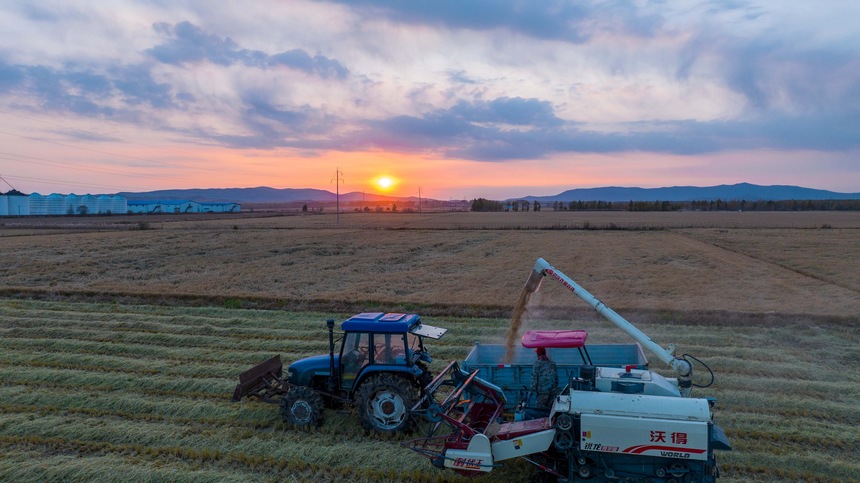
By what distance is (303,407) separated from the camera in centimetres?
898

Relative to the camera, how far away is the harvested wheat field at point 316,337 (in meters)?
8.06

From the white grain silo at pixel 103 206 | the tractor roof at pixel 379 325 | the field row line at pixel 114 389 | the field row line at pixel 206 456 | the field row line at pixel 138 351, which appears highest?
the white grain silo at pixel 103 206

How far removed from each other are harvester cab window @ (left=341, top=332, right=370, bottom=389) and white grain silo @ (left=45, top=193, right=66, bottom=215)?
389 ft

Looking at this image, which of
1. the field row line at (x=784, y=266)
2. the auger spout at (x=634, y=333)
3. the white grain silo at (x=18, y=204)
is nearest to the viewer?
the auger spout at (x=634, y=333)

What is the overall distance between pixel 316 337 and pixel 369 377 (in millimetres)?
6313

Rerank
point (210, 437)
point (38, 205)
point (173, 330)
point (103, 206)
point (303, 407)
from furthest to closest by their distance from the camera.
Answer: point (103, 206) < point (38, 205) < point (173, 330) < point (303, 407) < point (210, 437)

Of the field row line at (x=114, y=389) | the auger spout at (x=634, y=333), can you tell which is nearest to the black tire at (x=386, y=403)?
the auger spout at (x=634, y=333)

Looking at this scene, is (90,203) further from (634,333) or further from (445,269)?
(634,333)

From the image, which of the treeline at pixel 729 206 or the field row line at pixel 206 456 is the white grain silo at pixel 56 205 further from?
the field row line at pixel 206 456

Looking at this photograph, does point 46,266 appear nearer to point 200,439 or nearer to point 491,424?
point 200,439

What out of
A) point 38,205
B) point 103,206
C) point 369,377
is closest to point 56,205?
point 38,205

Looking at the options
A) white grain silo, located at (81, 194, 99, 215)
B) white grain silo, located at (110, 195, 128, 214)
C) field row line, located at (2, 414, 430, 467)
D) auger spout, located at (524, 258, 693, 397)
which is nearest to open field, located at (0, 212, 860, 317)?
auger spout, located at (524, 258, 693, 397)

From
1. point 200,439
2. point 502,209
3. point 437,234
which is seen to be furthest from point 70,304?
point 502,209

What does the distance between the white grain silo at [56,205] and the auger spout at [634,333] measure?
120258 mm
